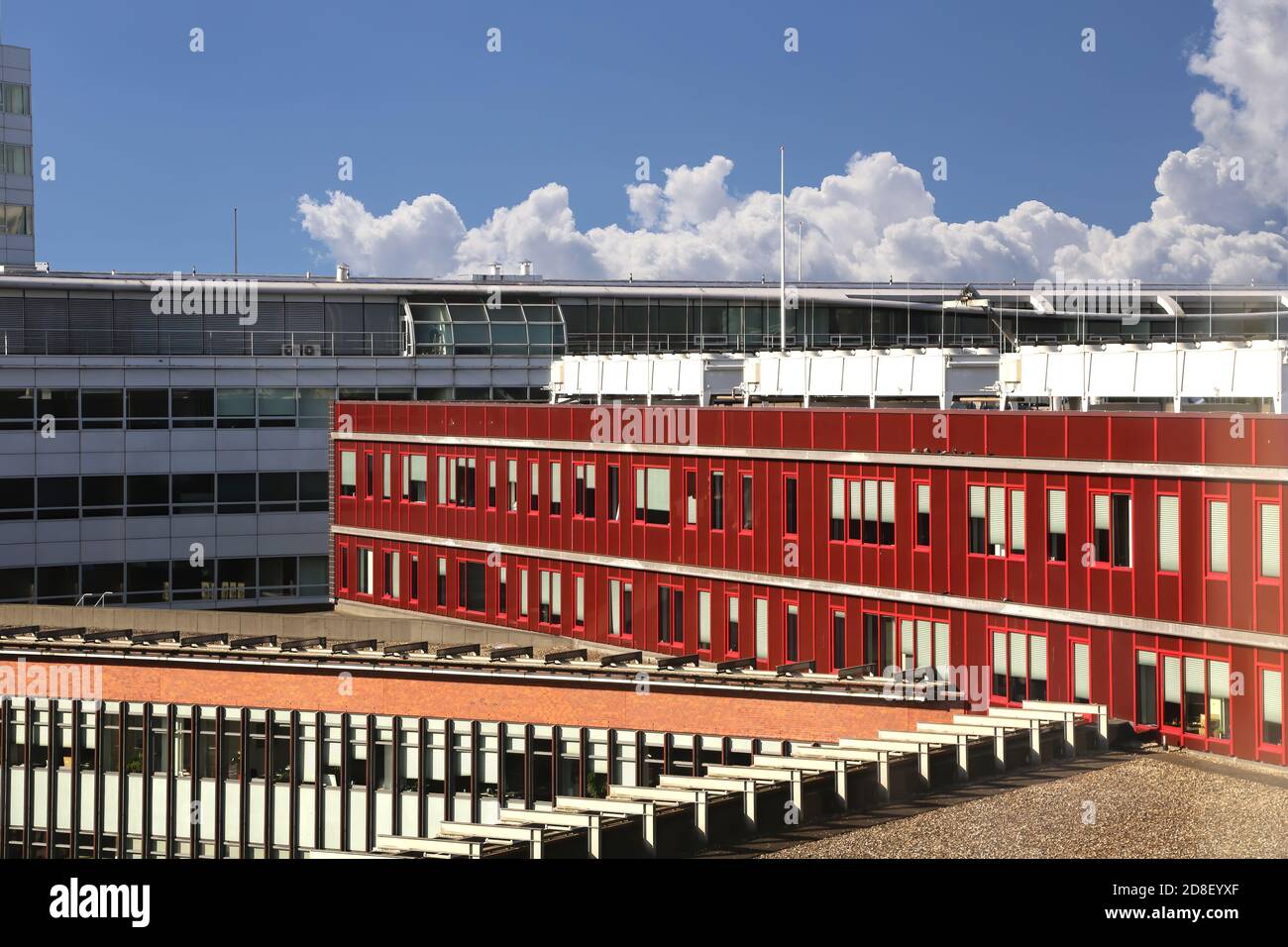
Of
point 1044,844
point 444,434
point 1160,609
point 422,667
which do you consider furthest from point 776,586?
point 1044,844

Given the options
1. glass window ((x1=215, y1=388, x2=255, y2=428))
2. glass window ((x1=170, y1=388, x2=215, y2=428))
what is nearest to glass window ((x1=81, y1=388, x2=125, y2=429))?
glass window ((x1=170, y1=388, x2=215, y2=428))

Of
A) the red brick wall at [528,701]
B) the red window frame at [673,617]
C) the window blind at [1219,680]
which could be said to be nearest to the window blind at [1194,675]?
the window blind at [1219,680]

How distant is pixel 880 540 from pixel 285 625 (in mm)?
19252

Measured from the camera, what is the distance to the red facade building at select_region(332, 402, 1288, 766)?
31141mm

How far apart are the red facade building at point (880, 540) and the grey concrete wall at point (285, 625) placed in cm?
148

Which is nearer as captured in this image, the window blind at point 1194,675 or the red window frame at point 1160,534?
the window blind at point 1194,675

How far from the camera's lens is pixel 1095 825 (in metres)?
22.3

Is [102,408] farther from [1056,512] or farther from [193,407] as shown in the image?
[1056,512]

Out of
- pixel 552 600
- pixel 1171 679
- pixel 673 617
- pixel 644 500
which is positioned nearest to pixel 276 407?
pixel 552 600

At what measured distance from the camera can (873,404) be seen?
4416cm

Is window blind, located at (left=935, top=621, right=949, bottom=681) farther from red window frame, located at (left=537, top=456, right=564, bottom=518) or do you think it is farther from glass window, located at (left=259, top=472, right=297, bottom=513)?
glass window, located at (left=259, top=472, right=297, bottom=513)

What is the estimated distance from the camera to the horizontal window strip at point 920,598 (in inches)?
1225

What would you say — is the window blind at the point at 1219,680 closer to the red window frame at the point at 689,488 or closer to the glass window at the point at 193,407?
the red window frame at the point at 689,488

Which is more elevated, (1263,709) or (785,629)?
(785,629)
